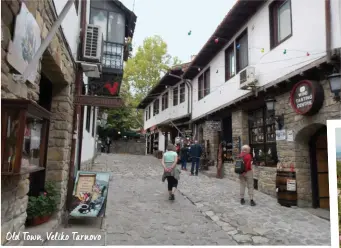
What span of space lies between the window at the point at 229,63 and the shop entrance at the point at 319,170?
12.5 ft

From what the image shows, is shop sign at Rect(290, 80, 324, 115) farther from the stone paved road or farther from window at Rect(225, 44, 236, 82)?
window at Rect(225, 44, 236, 82)

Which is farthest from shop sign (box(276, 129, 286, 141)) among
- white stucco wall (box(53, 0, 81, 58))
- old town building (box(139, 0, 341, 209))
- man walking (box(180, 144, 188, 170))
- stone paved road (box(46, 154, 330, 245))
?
man walking (box(180, 144, 188, 170))

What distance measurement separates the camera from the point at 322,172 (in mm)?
5699

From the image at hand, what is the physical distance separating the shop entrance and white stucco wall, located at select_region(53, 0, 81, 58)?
16.3ft

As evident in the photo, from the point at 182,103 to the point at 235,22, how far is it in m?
6.32

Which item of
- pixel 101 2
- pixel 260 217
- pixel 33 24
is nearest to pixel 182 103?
pixel 101 2

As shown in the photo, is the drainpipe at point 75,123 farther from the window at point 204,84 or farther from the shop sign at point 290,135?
the window at point 204,84

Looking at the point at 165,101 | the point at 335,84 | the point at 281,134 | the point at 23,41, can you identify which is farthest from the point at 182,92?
the point at 23,41

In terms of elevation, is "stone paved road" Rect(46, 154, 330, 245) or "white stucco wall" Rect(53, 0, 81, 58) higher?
"white stucco wall" Rect(53, 0, 81, 58)

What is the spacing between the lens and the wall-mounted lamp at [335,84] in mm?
4395

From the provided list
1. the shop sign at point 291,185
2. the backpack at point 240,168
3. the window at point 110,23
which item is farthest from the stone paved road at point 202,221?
the window at point 110,23

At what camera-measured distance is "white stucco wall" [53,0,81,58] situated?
367 cm

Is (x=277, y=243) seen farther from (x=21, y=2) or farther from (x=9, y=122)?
(x=21, y=2)

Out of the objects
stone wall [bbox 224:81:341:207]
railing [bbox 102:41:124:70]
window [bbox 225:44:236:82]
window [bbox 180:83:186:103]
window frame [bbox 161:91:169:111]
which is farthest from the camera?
window frame [bbox 161:91:169:111]
